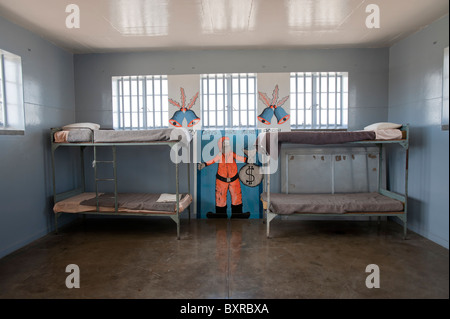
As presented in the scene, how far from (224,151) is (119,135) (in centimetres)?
189

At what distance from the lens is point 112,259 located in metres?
3.50

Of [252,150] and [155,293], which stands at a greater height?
[252,150]

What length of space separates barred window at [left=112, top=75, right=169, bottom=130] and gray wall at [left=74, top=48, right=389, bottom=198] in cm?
13

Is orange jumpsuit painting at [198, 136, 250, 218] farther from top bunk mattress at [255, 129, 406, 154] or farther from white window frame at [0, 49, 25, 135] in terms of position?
white window frame at [0, 49, 25, 135]

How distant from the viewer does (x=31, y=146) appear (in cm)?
406

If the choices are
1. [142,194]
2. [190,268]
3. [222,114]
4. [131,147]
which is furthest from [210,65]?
[190,268]

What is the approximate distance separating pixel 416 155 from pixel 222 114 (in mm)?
3287

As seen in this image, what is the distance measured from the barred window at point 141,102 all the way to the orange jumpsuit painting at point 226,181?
3.95 ft

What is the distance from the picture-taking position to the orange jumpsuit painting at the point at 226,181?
16.7ft

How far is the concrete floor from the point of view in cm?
274

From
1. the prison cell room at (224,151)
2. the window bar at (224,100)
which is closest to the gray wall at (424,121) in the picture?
the prison cell room at (224,151)

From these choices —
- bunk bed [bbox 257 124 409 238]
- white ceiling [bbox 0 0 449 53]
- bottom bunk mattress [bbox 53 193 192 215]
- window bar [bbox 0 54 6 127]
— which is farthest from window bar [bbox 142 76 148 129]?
bunk bed [bbox 257 124 409 238]

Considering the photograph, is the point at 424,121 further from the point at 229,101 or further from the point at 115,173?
the point at 115,173
